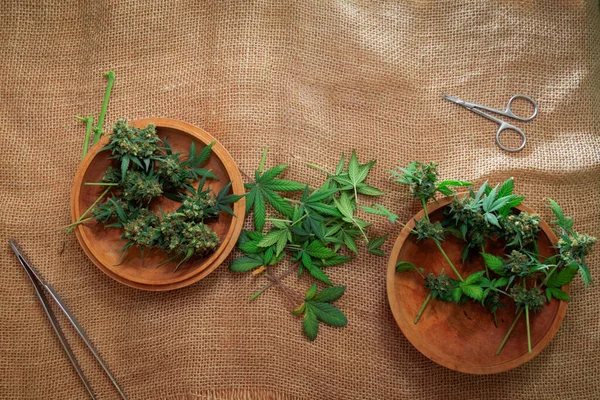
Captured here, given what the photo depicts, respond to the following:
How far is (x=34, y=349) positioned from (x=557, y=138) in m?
1.61

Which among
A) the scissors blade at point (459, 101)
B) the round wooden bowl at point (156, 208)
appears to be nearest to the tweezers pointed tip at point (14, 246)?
the round wooden bowl at point (156, 208)

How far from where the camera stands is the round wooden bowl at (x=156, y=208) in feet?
4.87

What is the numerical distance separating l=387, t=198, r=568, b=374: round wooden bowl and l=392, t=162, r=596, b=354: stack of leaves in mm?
27

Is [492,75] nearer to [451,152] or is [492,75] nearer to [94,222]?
[451,152]

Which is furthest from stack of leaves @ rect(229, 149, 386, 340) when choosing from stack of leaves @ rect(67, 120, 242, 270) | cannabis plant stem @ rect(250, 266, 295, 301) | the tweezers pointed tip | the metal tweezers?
the tweezers pointed tip

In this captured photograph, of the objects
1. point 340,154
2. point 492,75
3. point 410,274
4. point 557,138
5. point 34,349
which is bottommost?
point 34,349

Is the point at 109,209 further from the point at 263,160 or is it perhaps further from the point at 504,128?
the point at 504,128

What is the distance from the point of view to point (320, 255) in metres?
1.51

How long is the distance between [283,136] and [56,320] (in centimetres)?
83

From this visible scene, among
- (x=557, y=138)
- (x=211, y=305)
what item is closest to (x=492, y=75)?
(x=557, y=138)

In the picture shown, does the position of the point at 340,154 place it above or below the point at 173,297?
above

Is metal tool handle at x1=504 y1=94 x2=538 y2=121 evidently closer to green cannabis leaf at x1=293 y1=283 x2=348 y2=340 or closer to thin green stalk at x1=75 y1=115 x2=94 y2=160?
green cannabis leaf at x1=293 y1=283 x2=348 y2=340

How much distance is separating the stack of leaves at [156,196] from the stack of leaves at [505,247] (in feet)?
1.73

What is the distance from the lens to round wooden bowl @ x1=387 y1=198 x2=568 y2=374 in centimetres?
145
